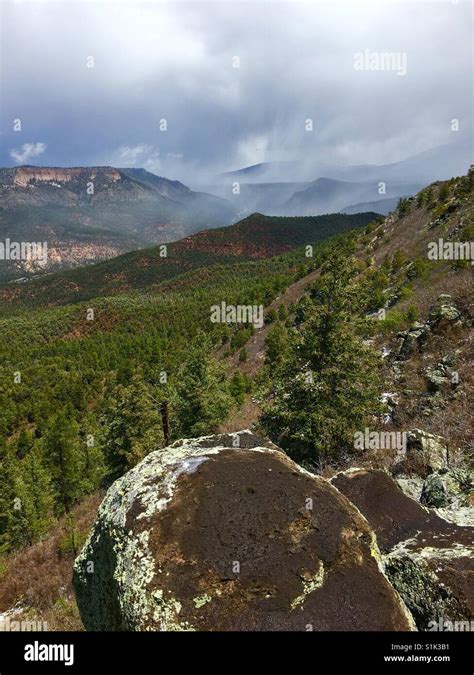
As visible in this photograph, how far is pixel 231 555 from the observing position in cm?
412

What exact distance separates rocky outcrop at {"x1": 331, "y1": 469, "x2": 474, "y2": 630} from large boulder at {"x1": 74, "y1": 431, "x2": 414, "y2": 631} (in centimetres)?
45

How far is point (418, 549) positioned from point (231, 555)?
2.39m

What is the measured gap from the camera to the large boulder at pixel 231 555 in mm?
3738

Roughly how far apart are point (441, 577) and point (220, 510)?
2.47 metres

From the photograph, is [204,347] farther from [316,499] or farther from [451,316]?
[316,499]

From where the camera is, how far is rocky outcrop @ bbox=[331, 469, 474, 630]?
13.6ft

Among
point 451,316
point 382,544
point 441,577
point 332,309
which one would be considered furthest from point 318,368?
point 441,577

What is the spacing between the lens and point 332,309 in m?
13.1

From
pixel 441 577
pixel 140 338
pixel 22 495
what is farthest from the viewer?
pixel 140 338

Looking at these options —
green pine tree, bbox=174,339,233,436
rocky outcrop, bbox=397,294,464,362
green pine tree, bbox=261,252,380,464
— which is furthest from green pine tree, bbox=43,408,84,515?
rocky outcrop, bbox=397,294,464,362
